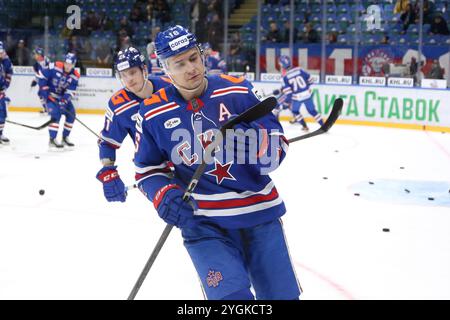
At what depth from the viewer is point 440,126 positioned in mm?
9352

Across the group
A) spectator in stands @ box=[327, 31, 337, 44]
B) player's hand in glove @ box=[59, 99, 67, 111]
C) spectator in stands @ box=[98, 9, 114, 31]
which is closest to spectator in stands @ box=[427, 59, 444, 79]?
spectator in stands @ box=[327, 31, 337, 44]

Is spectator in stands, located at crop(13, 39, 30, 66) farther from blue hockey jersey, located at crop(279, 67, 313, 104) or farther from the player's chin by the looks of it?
the player's chin

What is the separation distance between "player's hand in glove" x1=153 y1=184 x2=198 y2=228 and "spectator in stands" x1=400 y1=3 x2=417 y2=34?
8770 mm

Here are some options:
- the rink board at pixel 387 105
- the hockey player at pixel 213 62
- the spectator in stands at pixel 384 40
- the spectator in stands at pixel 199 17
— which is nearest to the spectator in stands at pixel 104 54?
the rink board at pixel 387 105

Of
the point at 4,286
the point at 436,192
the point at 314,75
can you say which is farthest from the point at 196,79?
the point at 314,75

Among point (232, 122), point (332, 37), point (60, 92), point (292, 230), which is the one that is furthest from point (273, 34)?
point (232, 122)

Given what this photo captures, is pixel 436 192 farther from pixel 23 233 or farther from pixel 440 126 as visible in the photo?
pixel 440 126

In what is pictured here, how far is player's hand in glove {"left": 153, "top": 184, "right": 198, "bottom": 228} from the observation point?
193cm

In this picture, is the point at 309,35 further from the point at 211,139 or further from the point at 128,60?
the point at 211,139

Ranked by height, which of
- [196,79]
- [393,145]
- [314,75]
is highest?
[196,79]

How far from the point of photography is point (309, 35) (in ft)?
35.3

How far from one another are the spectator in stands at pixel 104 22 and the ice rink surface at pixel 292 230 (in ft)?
17.7
